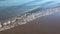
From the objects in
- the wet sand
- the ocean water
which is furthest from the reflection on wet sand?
the ocean water

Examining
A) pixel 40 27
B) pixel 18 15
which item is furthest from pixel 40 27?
pixel 18 15

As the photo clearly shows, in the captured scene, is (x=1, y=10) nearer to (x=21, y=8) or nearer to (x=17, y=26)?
(x=21, y=8)

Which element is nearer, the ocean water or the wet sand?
the wet sand

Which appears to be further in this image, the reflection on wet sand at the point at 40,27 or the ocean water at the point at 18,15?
the ocean water at the point at 18,15

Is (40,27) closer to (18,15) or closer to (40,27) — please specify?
(40,27)

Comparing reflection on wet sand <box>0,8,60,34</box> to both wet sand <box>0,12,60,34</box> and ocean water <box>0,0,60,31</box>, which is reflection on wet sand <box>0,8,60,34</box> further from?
ocean water <box>0,0,60,31</box>

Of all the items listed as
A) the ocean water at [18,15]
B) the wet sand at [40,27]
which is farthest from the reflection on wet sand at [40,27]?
the ocean water at [18,15]

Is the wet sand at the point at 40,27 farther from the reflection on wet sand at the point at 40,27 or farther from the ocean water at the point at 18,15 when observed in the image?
the ocean water at the point at 18,15

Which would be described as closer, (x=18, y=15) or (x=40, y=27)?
(x=40, y=27)

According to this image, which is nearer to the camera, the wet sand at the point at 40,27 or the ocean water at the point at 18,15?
the wet sand at the point at 40,27
